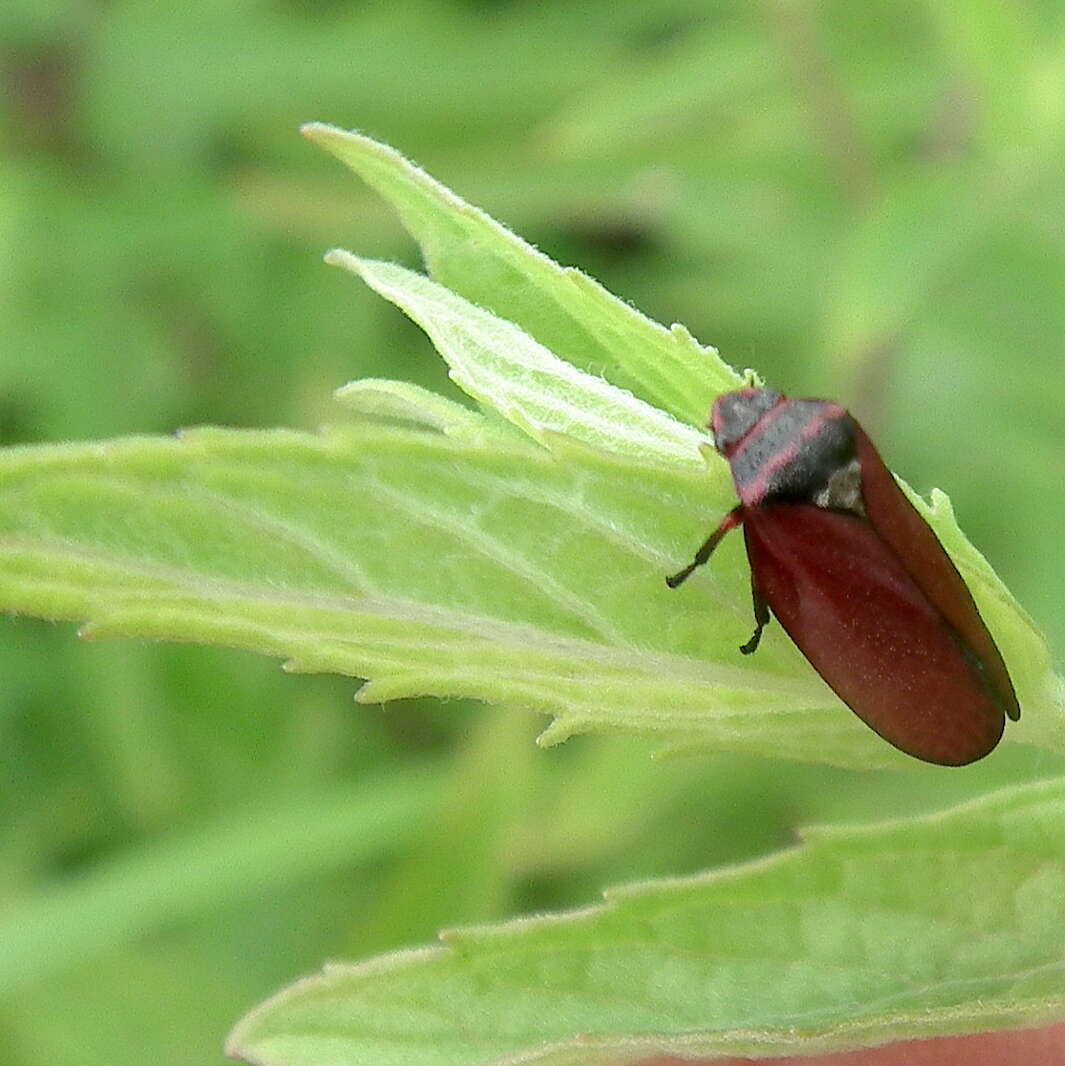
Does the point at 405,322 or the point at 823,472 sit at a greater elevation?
the point at 823,472

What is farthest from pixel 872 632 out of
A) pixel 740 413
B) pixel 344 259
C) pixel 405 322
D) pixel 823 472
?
pixel 405 322

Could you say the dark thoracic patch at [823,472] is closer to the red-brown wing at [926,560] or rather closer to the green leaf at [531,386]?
the red-brown wing at [926,560]

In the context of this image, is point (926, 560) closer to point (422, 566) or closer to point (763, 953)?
point (763, 953)

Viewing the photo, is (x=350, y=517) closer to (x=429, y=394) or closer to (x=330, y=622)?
(x=330, y=622)

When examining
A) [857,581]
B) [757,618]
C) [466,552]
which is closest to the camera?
[466,552]

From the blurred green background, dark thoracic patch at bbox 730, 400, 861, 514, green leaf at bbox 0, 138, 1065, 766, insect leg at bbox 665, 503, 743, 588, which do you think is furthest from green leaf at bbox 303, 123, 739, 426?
the blurred green background

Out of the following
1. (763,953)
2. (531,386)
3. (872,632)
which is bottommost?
(763,953)

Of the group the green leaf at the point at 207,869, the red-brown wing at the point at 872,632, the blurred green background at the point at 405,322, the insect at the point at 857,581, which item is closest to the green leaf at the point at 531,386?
the insect at the point at 857,581
